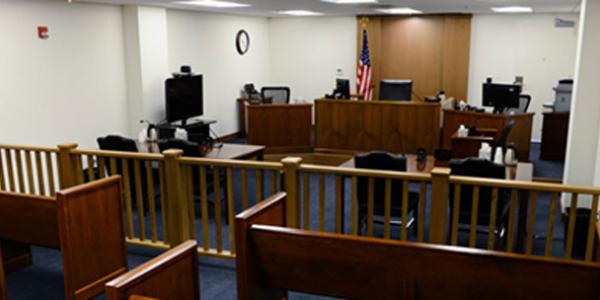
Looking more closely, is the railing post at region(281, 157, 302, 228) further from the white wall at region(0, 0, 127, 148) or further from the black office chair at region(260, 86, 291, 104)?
the black office chair at region(260, 86, 291, 104)

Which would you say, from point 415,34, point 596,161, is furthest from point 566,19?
point 596,161

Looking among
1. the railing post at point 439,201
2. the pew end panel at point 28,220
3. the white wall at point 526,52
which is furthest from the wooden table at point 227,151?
the white wall at point 526,52

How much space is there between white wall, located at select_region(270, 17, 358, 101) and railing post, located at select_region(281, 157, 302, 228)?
7.67 metres

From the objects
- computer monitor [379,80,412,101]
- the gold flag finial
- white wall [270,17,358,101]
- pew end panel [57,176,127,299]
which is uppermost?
the gold flag finial

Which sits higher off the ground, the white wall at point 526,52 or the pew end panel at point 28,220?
the white wall at point 526,52

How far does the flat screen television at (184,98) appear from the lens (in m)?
8.13

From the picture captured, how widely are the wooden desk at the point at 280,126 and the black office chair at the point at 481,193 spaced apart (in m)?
4.08

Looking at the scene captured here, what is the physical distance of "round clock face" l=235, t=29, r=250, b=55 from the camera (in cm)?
1066

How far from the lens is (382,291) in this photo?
9.41 feet

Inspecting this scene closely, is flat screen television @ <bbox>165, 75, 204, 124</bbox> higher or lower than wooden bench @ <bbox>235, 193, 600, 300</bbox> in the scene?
higher

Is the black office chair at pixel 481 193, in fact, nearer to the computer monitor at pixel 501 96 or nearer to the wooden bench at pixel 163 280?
the wooden bench at pixel 163 280

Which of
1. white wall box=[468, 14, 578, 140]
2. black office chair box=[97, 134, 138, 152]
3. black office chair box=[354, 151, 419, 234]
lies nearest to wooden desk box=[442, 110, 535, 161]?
white wall box=[468, 14, 578, 140]

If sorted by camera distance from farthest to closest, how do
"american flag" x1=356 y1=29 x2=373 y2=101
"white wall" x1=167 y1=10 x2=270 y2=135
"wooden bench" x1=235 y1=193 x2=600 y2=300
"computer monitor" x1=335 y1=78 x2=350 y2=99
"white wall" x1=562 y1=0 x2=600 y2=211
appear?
"american flag" x1=356 y1=29 x2=373 y2=101 → "white wall" x1=167 y1=10 x2=270 y2=135 → "computer monitor" x1=335 y1=78 x2=350 y2=99 → "white wall" x1=562 y1=0 x2=600 y2=211 → "wooden bench" x1=235 y1=193 x2=600 y2=300

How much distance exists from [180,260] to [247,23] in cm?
907
